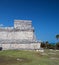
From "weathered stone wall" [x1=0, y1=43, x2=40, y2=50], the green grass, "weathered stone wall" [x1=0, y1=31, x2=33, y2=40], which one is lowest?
the green grass

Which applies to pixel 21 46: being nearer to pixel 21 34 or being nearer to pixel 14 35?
pixel 21 34

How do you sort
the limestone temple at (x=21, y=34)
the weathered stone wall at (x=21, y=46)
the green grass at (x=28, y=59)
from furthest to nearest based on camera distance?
the limestone temple at (x=21, y=34)
the weathered stone wall at (x=21, y=46)
the green grass at (x=28, y=59)

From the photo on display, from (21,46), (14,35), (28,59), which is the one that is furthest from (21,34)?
(28,59)

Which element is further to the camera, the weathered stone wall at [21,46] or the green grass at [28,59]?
the weathered stone wall at [21,46]

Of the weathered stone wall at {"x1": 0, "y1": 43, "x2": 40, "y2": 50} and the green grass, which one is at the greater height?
the weathered stone wall at {"x1": 0, "y1": 43, "x2": 40, "y2": 50}

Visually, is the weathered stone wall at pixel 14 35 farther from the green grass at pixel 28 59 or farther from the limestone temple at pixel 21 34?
the green grass at pixel 28 59

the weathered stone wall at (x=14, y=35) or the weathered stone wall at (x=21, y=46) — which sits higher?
the weathered stone wall at (x=14, y=35)

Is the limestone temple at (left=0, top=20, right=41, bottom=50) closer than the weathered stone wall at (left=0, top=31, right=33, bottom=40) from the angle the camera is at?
Yes

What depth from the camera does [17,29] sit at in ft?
153

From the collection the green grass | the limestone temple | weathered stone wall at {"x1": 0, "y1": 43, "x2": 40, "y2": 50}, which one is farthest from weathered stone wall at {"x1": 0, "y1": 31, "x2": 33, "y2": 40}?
the green grass

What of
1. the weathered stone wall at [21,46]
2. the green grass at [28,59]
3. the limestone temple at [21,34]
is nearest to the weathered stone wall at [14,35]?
the limestone temple at [21,34]

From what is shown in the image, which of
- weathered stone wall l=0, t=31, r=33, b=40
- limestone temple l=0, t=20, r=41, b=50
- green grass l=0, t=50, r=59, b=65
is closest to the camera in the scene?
green grass l=0, t=50, r=59, b=65

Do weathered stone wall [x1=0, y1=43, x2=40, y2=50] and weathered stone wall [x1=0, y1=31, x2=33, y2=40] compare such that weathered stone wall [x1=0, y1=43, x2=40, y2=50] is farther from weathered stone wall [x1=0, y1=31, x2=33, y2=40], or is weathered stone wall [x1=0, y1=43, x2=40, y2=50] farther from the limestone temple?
weathered stone wall [x1=0, y1=31, x2=33, y2=40]

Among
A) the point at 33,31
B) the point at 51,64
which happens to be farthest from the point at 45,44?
the point at 51,64
